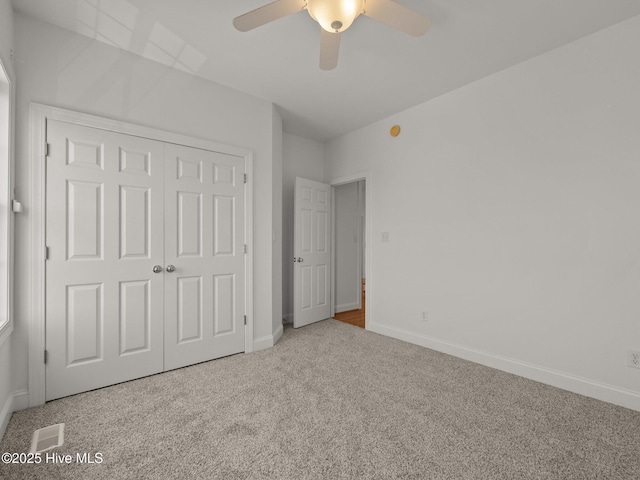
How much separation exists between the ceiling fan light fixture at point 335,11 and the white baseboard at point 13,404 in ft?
9.45

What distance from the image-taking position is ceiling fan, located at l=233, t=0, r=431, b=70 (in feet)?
4.97

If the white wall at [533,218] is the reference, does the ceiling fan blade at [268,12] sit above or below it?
above

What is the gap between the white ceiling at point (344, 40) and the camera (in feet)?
6.34

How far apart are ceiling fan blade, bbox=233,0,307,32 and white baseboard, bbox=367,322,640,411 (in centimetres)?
307

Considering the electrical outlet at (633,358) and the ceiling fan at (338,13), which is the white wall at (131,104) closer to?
the ceiling fan at (338,13)

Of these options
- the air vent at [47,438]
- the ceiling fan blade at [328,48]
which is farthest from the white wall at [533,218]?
the air vent at [47,438]

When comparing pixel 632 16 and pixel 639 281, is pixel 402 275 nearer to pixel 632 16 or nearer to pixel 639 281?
pixel 639 281

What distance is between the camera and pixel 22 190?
197cm

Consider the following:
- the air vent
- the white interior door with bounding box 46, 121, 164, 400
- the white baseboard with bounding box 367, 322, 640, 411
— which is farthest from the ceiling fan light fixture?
the white baseboard with bounding box 367, 322, 640, 411

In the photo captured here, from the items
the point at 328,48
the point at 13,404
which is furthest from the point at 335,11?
the point at 13,404

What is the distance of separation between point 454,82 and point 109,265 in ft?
11.2

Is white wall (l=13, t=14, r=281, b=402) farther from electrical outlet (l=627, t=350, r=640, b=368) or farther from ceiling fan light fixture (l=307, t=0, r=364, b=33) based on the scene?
electrical outlet (l=627, t=350, r=640, b=368)

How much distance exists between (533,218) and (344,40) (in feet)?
6.85

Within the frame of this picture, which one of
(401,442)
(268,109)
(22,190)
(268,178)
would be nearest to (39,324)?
(22,190)
